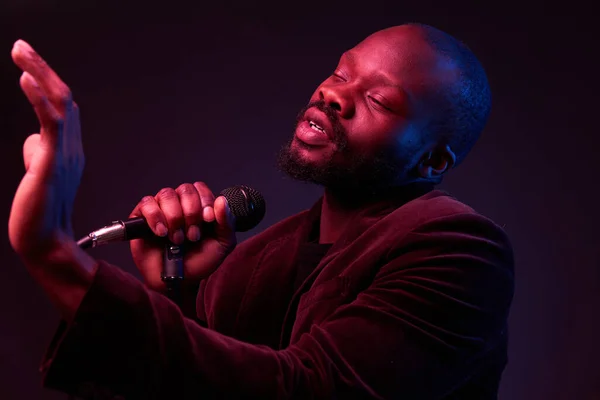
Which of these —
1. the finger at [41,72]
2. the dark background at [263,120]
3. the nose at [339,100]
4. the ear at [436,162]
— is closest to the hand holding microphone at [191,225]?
the nose at [339,100]

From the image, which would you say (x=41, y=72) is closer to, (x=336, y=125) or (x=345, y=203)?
(x=336, y=125)

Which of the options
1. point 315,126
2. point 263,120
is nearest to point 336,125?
point 315,126

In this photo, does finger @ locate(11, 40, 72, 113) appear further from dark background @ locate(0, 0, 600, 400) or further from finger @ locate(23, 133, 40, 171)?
dark background @ locate(0, 0, 600, 400)

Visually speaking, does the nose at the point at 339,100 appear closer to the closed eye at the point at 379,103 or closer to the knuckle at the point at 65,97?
the closed eye at the point at 379,103

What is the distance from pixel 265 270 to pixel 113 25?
1.33 meters

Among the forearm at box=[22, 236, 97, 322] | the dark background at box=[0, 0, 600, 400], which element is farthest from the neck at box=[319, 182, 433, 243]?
the dark background at box=[0, 0, 600, 400]

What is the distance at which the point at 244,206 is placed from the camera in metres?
1.60

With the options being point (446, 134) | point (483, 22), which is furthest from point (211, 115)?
point (446, 134)

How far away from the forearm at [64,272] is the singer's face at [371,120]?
2.36ft

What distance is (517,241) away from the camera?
2523mm

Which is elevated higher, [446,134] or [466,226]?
[446,134]

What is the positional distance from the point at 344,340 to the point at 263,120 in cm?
154

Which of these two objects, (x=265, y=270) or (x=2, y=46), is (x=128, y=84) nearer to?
(x=2, y=46)

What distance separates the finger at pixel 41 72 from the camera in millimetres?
913
